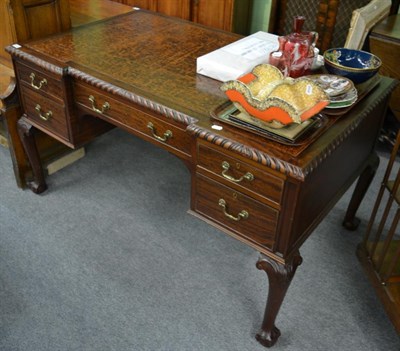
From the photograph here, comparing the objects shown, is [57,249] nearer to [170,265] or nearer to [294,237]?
[170,265]

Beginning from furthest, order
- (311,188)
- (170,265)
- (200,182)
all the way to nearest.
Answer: (170,265) < (200,182) < (311,188)

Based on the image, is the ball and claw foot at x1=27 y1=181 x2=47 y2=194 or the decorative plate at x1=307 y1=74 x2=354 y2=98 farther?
the ball and claw foot at x1=27 y1=181 x2=47 y2=194

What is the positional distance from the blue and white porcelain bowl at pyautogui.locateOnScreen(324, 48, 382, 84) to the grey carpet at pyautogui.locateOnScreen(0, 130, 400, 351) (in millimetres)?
738

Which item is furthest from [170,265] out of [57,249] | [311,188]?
[311,188]

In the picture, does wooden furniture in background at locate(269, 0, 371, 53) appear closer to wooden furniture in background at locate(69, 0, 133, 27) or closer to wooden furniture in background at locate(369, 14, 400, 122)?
wooden furniture in background at locate(369, 14, 400, 122)

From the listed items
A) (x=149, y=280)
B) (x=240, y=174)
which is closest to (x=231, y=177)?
(x=240, y=174)

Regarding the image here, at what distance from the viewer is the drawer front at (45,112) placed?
5.57ft

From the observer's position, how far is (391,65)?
2.17 metres

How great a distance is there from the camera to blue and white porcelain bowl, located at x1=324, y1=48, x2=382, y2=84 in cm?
138

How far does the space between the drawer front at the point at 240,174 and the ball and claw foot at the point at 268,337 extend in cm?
51

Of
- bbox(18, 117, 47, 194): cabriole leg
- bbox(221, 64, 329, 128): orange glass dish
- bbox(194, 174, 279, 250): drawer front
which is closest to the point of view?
bbox(221, 64, 329, 128): orange glass dish

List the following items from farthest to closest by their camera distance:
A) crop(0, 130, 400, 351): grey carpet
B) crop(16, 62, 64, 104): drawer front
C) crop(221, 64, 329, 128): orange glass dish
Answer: crop(16, 62, 64, 104): drawer front, crop(0, 130, 400, 351): grey carpet, crop(221, 64, 329, 128): orange glass dish

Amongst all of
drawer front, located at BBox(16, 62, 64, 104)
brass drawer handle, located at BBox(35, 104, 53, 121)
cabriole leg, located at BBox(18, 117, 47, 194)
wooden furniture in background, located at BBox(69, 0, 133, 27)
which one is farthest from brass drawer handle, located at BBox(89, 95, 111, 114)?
wooden furniture in background, located at BBox(69, 0, 133, 27)

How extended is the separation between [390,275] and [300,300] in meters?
0.32
